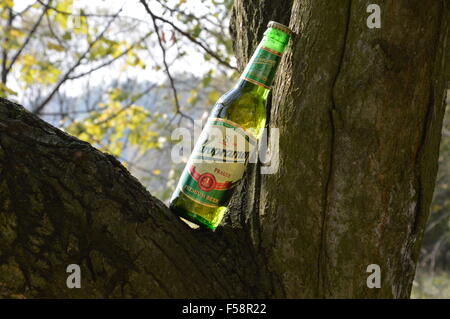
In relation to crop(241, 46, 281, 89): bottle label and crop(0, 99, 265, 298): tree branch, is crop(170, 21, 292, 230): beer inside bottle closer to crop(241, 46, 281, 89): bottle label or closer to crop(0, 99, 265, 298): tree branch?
crop(241, 46, 281, 89): bottle label

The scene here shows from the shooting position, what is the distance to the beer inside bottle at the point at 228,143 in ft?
4.12

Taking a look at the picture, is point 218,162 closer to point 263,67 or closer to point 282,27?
point 263,67

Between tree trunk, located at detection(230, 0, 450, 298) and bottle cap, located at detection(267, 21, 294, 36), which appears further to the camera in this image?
bottle cap, located at detection(267, 21, 294, 36)

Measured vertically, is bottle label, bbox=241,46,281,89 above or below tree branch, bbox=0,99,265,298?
above

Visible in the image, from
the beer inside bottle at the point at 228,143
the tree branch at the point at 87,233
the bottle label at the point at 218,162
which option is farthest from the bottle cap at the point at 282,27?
the tree branch at the point at 87,233

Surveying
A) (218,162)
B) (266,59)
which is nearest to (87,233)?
(218,162)

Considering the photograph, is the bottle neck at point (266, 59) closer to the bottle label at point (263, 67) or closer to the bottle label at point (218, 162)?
the bottle label at point (263, 67)

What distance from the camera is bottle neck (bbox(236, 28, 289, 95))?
129cm

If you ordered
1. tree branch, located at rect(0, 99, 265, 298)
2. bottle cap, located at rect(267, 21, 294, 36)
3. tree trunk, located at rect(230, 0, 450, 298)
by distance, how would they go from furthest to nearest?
1. bottle cap, located at rect(267, 21, 294, 36)
2. tree trunk, located at rect(230, 0, 450, 298)
3. tree branch, located at rect(0, 99, 265, 298)

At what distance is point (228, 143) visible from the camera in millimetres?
1248

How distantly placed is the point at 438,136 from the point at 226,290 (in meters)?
0.66

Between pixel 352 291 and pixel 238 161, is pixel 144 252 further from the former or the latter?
pixel 352 291

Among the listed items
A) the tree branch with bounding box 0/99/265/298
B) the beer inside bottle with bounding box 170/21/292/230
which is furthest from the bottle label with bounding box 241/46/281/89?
the tree branch with bounding box 0/99/265/298

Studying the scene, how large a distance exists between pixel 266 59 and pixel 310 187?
1.22ft
